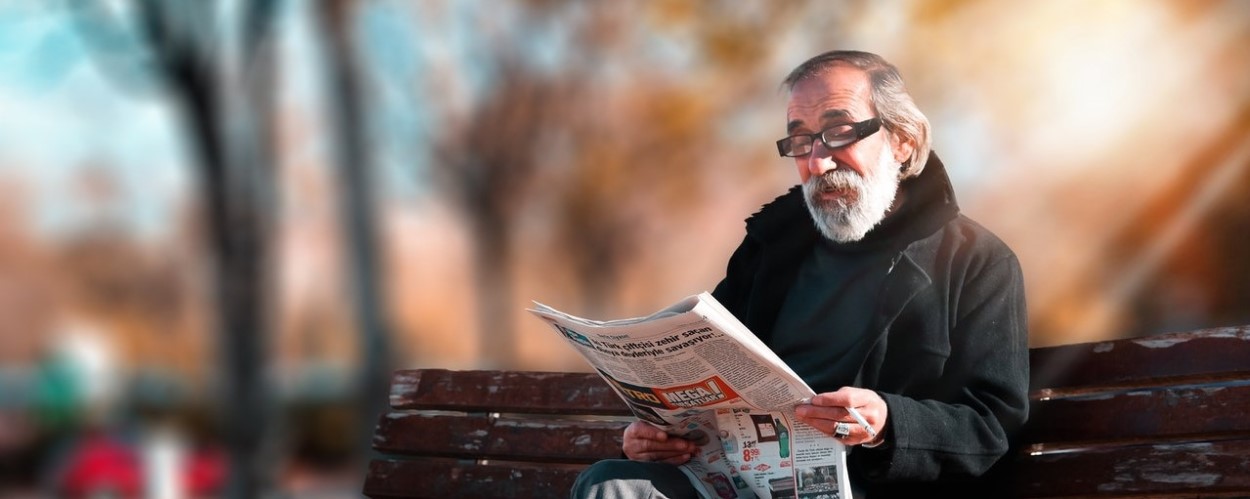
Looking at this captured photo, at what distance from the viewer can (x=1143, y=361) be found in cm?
316

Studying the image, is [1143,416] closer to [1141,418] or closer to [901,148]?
[1141,418]

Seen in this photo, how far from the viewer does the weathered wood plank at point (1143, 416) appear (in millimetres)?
3020

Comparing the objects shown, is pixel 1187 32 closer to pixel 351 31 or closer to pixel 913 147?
pixel 351 31

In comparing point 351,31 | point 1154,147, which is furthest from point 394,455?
point 1154,147

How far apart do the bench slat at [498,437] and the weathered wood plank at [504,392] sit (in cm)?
4

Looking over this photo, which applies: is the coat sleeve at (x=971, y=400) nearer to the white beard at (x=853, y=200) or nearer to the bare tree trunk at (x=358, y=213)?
the white beard at (x=853, y=200)

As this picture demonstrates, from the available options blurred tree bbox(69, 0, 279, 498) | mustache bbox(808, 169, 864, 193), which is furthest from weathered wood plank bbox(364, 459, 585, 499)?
blurred tree bbox(69, 0, 279, 498)

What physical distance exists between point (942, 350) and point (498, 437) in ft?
4.92

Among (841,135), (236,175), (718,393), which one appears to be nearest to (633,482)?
(718,393)

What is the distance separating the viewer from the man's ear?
3236mm

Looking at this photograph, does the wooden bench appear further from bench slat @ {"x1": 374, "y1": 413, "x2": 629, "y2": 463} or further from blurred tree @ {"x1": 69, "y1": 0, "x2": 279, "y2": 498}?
blurred tree @ {"x1": 69, "y1": 0, "x2": 279, "y2": 498}

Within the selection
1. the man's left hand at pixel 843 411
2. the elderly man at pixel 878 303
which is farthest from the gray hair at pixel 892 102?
the man's left hand at pixel 843 411

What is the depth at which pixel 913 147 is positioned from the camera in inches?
128

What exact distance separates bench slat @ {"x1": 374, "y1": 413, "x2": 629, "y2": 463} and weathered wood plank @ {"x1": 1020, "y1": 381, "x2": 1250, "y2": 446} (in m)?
1.12
